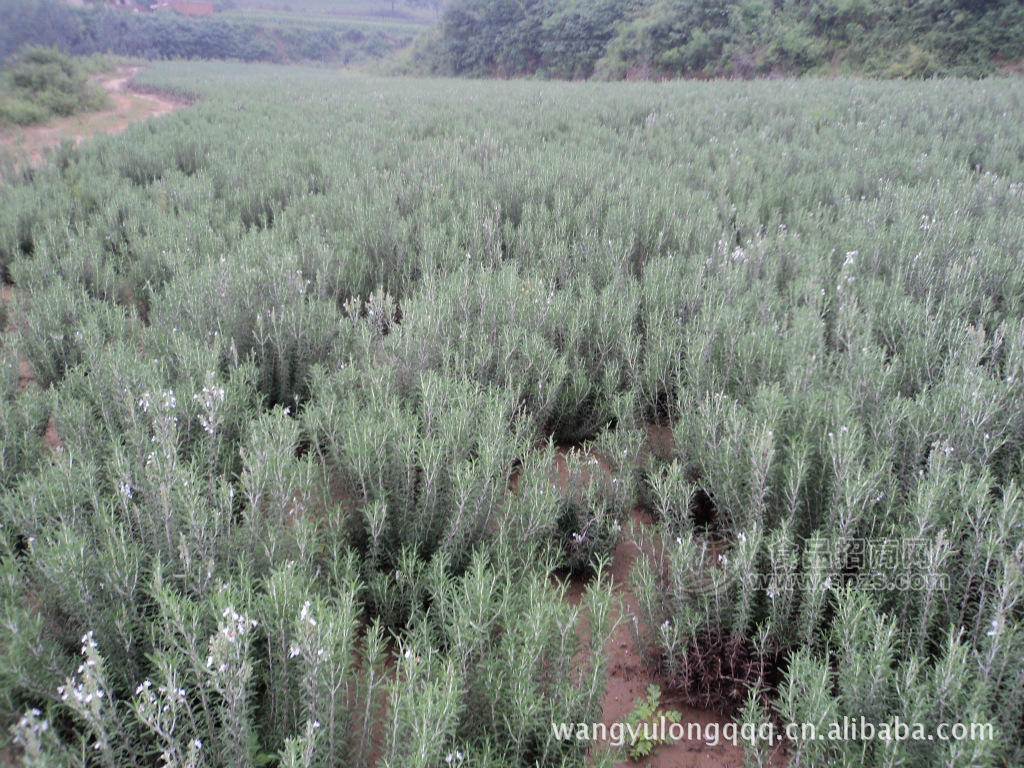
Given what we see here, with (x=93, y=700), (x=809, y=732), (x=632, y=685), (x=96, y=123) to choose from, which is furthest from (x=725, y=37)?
(x=93, y=700)

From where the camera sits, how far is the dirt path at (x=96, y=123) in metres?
15.1

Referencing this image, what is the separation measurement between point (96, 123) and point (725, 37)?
26020 mm

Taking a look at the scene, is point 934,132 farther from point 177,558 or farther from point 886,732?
point 177,558

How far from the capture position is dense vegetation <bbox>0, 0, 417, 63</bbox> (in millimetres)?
26672

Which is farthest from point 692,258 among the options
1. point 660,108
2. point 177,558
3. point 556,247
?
point 660,108

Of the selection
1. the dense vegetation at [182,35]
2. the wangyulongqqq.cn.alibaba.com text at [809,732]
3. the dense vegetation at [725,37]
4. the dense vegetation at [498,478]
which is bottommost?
the wangyulongqqq.cn.alibaba.com text at [809,732]

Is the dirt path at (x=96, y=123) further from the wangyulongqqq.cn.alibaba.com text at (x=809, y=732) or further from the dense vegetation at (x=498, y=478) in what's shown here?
the wangyulongqqq.cn.alibaba.com text at (x=809, y=732)

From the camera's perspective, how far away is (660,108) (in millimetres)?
13250

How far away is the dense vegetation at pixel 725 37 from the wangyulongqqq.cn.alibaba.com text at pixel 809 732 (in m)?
25.5

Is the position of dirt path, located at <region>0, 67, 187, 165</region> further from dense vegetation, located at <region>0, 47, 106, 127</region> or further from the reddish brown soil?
the reddish brown soil

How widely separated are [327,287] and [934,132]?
388 inches

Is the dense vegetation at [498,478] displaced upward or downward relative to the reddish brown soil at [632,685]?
upward

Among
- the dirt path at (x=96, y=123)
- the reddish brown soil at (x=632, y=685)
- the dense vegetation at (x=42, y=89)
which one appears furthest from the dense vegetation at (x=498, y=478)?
the dense vegetation at (x=42, y=89)

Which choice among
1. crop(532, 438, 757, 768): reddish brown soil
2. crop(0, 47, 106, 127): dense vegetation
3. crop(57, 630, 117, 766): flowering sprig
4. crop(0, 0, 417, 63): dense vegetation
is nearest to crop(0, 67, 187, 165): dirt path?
crop(0, 47, 106, 127): dense vegetation
